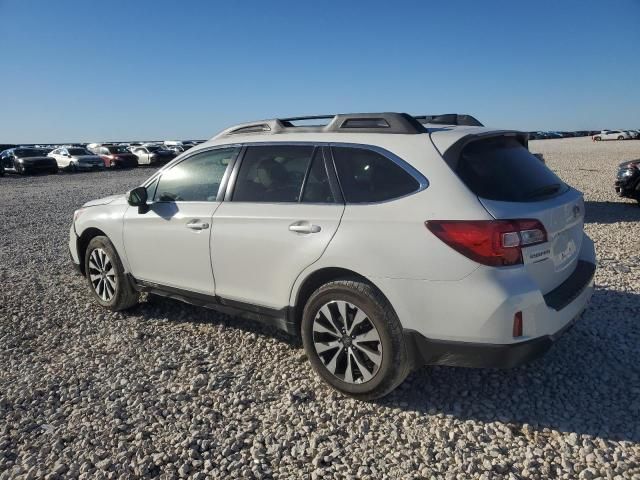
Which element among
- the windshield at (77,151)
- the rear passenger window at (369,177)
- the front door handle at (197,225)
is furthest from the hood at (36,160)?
the rear passenger window at (369,177)

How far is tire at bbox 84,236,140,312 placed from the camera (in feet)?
15.1

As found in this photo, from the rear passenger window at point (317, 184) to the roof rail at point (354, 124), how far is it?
257mm

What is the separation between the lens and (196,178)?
404 centimetres

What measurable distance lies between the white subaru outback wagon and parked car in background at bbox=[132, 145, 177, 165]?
31456 millimetres

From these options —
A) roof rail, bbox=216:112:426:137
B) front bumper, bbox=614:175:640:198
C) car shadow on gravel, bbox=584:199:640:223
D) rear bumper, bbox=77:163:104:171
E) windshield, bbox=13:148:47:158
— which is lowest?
car shadow on gravel, bbox=584:199:640:223

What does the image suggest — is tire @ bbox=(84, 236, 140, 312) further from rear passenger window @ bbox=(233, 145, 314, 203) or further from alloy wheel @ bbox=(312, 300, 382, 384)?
alloy wheel @ bbox=(312, 300, 382, 384)

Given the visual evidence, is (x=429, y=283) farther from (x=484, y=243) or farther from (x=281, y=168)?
(x=281, y=168)

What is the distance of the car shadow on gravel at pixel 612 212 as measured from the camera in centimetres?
904

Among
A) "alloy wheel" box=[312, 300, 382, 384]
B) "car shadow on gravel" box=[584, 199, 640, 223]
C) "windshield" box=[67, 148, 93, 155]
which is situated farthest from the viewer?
"windshield" box=[67, 148, 93, 155]

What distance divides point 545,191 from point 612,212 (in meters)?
8.08

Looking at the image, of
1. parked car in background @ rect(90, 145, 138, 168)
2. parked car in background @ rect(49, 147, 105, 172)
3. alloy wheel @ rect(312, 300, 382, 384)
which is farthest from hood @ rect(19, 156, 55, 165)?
alloy wheel @ rect(312, 300, 382, 384)

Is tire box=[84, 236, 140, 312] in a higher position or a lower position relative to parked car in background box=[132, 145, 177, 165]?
lower

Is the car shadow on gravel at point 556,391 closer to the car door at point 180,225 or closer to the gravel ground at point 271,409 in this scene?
the gravel ground at point 271,409

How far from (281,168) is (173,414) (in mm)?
1771
